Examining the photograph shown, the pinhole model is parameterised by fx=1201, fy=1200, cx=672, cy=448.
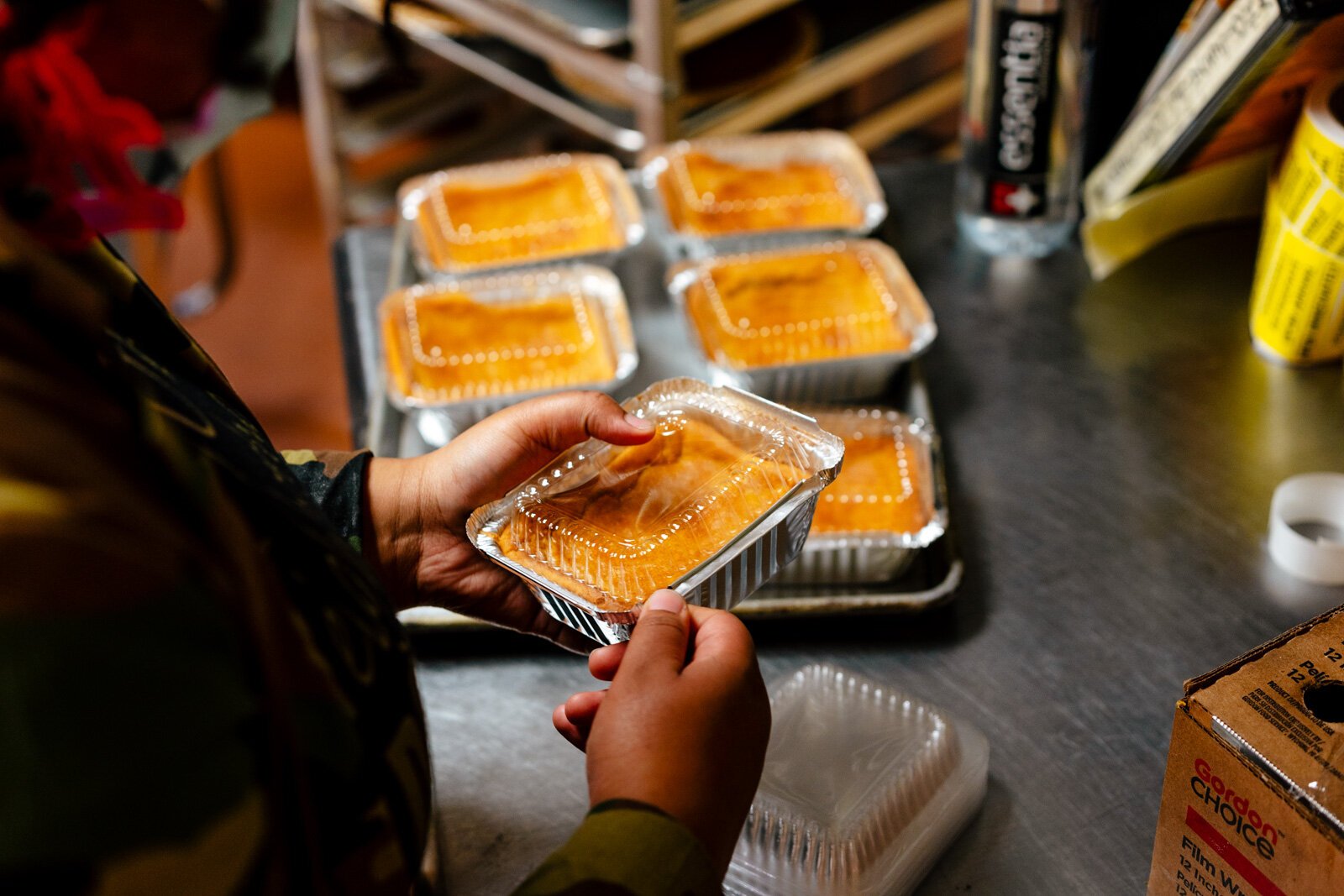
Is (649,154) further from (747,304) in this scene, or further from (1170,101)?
(1170,101)

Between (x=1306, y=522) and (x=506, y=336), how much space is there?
34.8 inches

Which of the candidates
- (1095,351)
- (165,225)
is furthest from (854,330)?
(165,225)

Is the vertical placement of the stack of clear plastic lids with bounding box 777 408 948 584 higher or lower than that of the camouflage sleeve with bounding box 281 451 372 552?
lower

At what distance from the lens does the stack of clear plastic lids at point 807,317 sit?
133 cm

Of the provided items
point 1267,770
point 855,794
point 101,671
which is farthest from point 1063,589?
point 101,671

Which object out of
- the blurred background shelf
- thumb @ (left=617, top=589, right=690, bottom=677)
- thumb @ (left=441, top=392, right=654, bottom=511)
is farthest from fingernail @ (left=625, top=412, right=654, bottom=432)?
the blurred background shelf

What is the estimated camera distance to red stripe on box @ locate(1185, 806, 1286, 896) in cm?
69

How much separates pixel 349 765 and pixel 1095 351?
1.10m

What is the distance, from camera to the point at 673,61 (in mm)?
2148

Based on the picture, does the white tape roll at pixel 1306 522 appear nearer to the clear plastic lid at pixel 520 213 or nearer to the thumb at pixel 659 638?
the thumb at pixel 659 638

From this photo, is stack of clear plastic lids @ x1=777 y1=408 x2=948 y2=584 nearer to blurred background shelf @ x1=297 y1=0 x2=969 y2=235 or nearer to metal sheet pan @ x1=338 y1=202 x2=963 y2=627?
metal sheet pan @ x1=338 y1=202 x2=963 y2=627

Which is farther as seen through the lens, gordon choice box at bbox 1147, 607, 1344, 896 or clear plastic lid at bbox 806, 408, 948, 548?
clear plastic lid at bbox 806, 408, 948, 548

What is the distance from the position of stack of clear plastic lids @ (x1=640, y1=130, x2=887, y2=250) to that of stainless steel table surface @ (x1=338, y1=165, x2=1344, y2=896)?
0.55 ft

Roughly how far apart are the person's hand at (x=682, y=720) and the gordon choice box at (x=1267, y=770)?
26 centimetres
